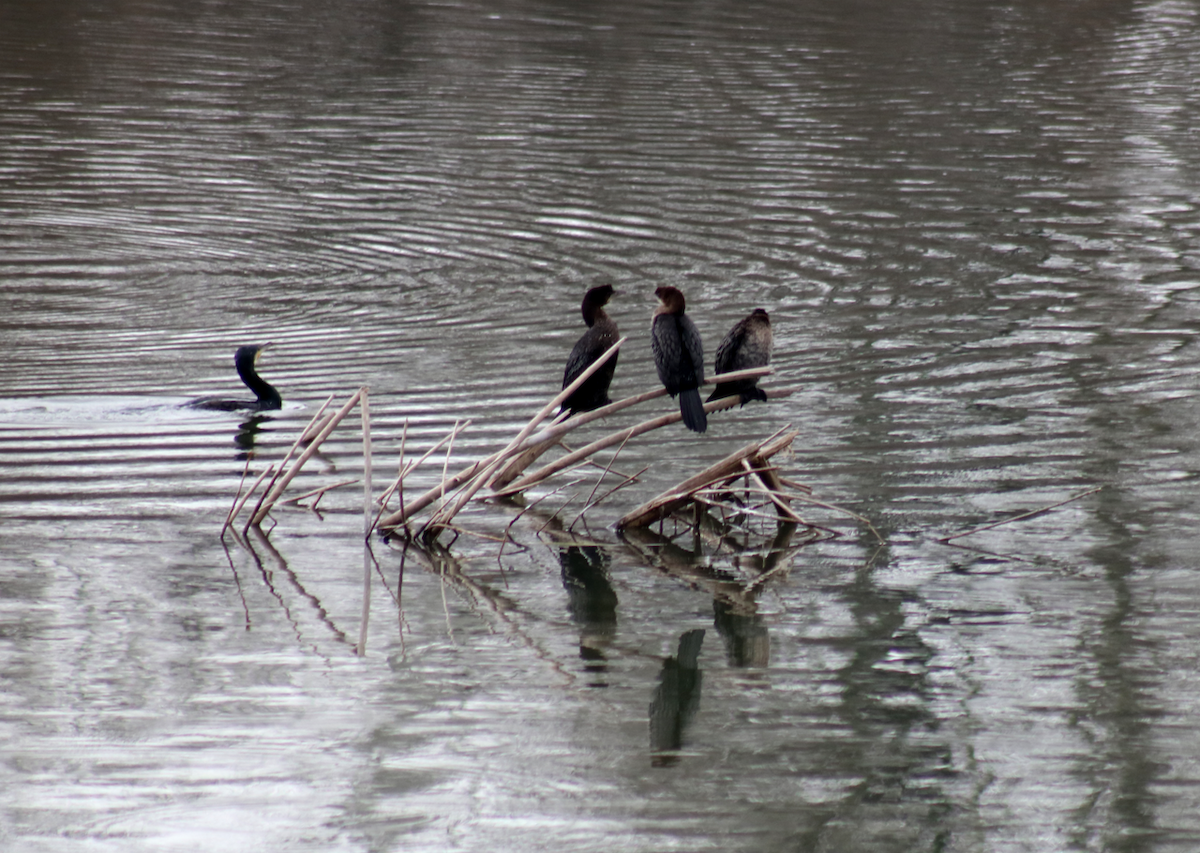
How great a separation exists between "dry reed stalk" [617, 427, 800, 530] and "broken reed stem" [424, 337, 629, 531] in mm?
607

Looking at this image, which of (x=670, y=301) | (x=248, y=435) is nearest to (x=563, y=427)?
(x=670, y=301)

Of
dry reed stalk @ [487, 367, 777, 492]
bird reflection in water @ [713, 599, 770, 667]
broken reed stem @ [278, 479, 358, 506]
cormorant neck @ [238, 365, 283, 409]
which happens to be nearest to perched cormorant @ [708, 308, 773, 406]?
dry reed stalk @ [487, 367, 777, 492]

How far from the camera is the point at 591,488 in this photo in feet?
24.0

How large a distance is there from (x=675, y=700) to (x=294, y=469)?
6.36ft

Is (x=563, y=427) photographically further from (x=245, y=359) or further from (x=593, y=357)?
(x=245, y=359)

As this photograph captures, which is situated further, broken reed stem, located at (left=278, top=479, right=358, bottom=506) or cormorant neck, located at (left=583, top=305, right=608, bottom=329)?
cormorant neck, located at (left=583, top=305, right=608, bottom=329)

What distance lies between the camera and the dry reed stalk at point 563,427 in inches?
226

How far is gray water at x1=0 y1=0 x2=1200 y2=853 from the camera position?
454cm

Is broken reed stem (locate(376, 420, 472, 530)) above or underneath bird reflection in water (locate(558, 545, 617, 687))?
above

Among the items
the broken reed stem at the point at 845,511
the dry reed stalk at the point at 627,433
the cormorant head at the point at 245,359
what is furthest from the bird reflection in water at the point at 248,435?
the broken reed stem at the point at 845,511

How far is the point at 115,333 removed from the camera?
1031 centimetres

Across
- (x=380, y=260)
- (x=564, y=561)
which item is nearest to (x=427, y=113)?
(x=380, y=260)

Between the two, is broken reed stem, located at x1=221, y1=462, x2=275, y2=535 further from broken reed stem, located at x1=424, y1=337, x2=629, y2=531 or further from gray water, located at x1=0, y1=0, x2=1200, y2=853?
broken reed stem, located at x1=424, y1=337, x2=629, y2=531

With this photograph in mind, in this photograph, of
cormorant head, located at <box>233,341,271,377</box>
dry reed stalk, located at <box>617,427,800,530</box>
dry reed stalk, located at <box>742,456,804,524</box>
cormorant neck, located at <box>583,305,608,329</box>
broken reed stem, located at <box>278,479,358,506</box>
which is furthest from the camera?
cormorant head, located at <box>233,341,271,377</box>
